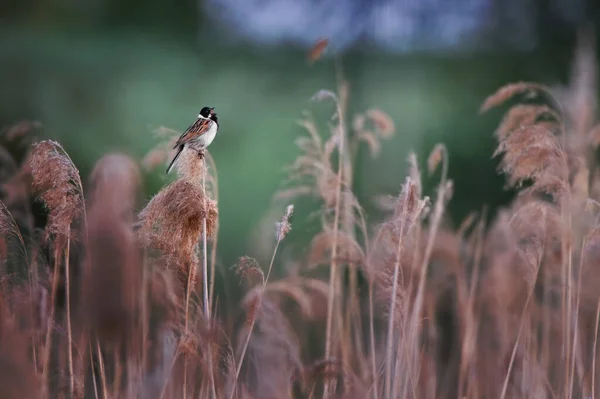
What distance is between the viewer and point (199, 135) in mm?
2094

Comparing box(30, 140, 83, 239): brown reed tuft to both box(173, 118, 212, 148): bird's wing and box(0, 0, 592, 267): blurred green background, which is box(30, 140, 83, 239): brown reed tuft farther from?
box(0, 0, 592, 267): blurred green background

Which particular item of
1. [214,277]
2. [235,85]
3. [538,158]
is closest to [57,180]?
[214,277]

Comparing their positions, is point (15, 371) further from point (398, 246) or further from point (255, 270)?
point (398, 246)

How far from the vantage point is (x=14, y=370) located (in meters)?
1.68

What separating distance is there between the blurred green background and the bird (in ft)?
15.7

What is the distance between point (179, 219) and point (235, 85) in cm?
739

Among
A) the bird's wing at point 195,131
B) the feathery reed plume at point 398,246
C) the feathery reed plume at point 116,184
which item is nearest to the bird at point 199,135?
the bird's wing at point 195,131

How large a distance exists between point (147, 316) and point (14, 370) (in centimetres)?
73

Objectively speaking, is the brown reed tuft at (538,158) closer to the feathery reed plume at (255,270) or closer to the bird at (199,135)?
the feathery reed plume at (255,270)

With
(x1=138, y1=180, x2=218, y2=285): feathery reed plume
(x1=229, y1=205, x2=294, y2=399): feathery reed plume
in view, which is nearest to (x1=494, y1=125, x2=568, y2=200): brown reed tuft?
(x1=229, y1=205, x2=294, y2=399): feathery reed plume

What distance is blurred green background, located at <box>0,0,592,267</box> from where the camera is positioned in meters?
7.45

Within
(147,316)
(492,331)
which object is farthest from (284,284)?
(492,331)

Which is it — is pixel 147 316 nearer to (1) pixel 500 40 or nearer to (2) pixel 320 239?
(2) pixel 320 239

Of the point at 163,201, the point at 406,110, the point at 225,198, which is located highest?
the point at 406,110
